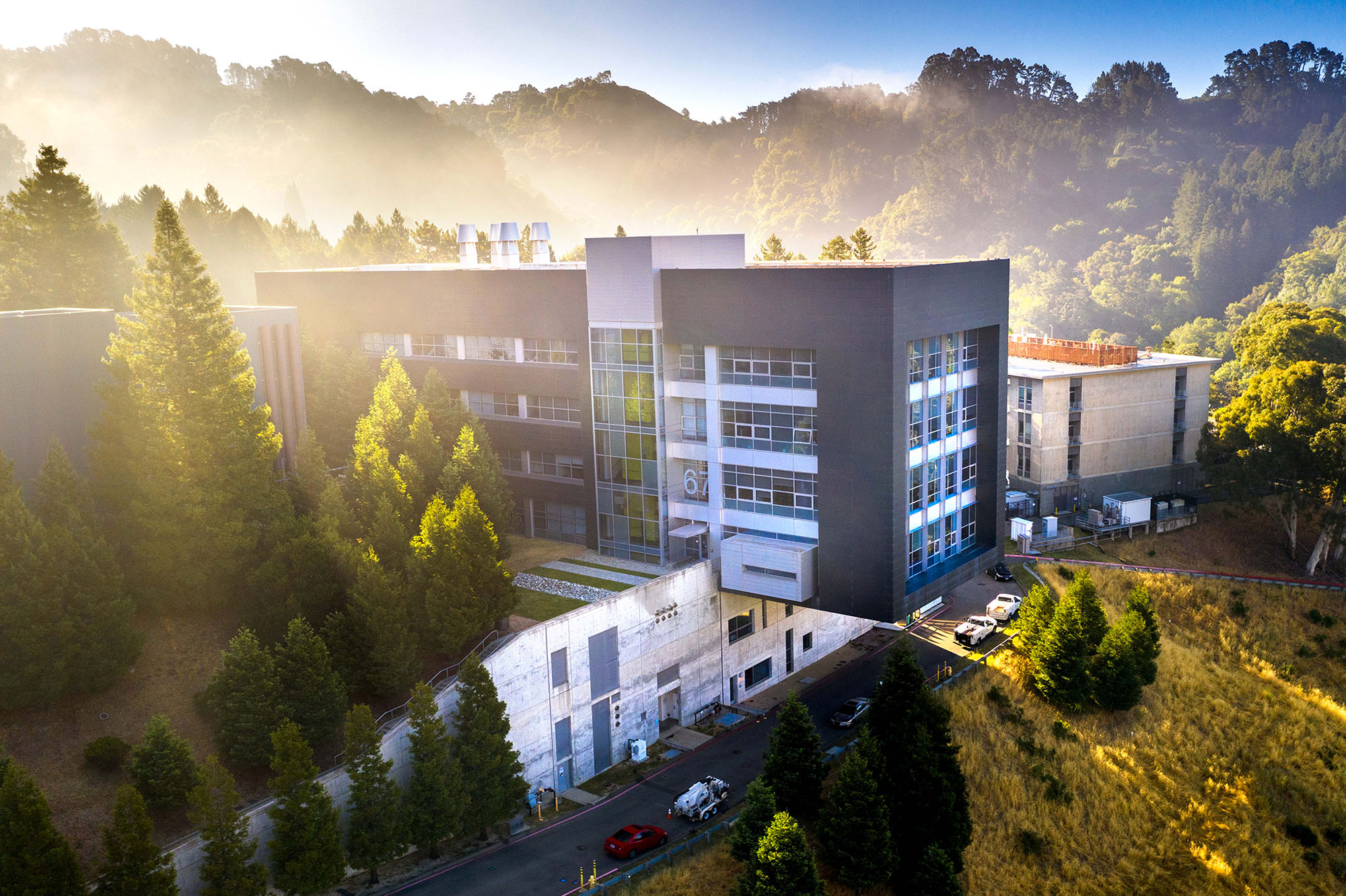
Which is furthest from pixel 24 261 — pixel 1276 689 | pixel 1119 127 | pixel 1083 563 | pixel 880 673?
pixel 1119 127

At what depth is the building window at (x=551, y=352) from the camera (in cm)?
5481

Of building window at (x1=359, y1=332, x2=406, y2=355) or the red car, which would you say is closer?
the red car

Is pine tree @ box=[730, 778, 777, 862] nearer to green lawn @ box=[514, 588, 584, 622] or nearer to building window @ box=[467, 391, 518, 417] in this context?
green lawn @ box=[514, 588, 584, 622]

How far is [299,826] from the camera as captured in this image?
102 feet

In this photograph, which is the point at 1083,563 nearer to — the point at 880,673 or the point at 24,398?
the point at 880,673

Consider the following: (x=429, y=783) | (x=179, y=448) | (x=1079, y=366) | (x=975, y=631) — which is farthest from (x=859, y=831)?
(x=1079, y=366)

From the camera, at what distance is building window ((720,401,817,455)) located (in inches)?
1832

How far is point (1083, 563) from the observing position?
66688 mm

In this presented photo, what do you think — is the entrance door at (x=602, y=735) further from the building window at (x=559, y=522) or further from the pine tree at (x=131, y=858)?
the pine tree at (x=131, y=858)

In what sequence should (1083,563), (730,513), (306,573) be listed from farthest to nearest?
1. (1083,563)
2. (730,513)
3. (306,573)

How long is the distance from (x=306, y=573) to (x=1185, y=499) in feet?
219

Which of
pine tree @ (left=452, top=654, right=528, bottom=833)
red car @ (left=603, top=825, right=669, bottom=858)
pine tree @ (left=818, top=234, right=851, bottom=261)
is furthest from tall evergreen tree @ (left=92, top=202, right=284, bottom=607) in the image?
pine tree @ (left=818, top=234, right=851, bottom=261)

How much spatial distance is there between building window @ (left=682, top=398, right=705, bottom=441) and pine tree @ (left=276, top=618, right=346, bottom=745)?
21639 millimetres

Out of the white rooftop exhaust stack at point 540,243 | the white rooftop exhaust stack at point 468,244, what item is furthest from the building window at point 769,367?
the white rooftop exhaust stack at point 468,244
